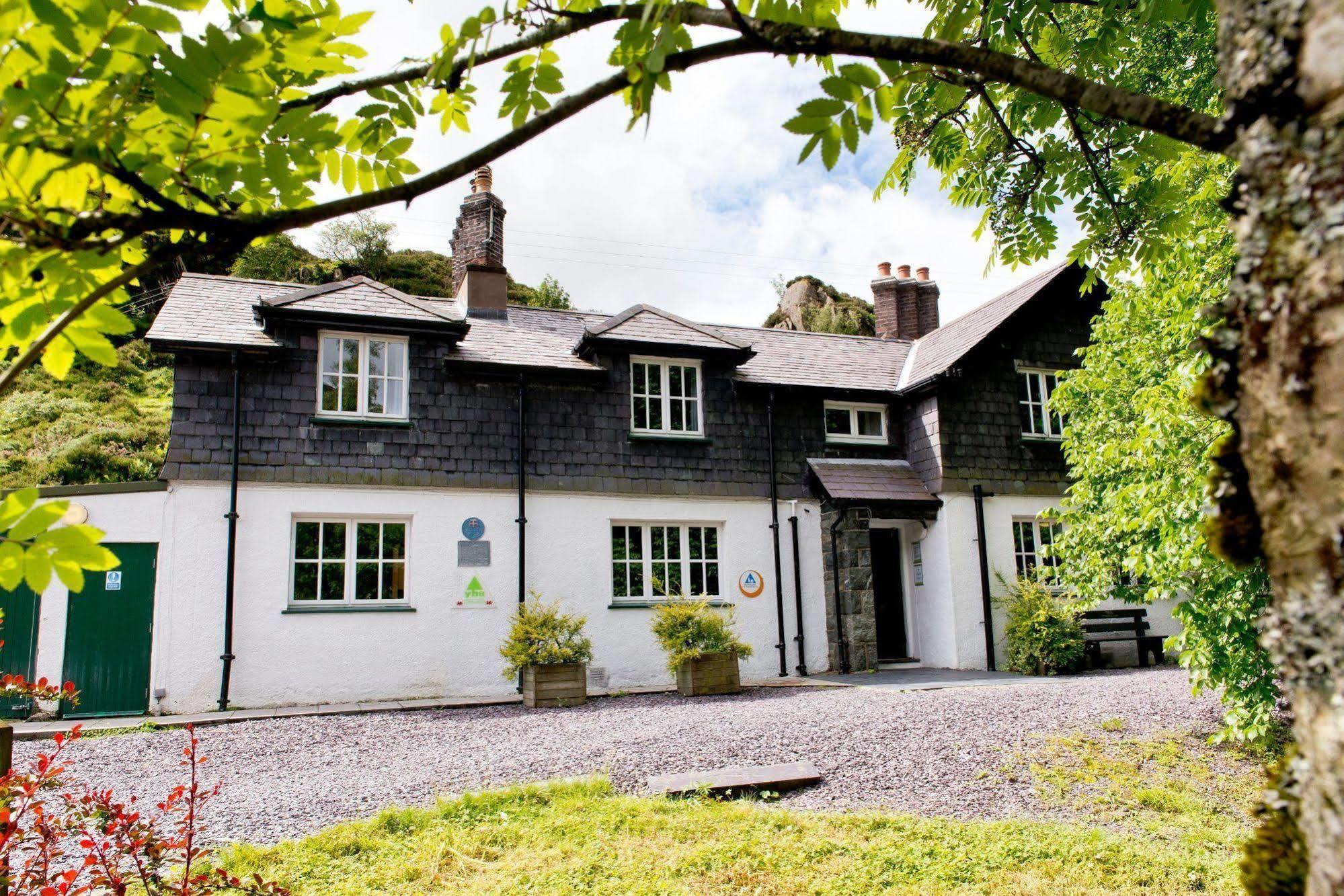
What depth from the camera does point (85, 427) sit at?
23797 millimetres

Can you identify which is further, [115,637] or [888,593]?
[888,593]

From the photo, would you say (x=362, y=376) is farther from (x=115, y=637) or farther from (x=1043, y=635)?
(x=1043, y=635)

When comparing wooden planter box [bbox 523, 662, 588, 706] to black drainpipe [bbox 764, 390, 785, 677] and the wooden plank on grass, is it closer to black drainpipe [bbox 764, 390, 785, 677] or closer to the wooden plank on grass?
black drainpipe [bbox 764, 390, 785, 677]

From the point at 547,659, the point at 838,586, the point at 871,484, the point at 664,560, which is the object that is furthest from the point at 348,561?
the point at 871,484

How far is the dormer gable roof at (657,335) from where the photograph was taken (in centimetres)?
1515

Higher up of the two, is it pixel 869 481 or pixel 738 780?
pixel 869 481

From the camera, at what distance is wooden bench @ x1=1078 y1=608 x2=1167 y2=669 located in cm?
1572

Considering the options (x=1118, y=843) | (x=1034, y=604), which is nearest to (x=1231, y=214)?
(x=1118, y=843)

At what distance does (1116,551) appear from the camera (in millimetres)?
11211

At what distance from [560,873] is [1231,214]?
4752mm

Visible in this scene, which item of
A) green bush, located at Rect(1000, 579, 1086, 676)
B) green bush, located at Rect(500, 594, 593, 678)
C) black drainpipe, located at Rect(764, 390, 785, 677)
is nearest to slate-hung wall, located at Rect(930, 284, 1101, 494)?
green bush, located at Rect(1000, 579, 1086, 676)

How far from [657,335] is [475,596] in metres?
5.46

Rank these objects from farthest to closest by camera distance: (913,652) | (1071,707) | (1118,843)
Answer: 1. (913,652)
2. (1071,707)
3. (1118,843)

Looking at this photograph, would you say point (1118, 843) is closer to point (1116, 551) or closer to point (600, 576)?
point (1116, 551)
